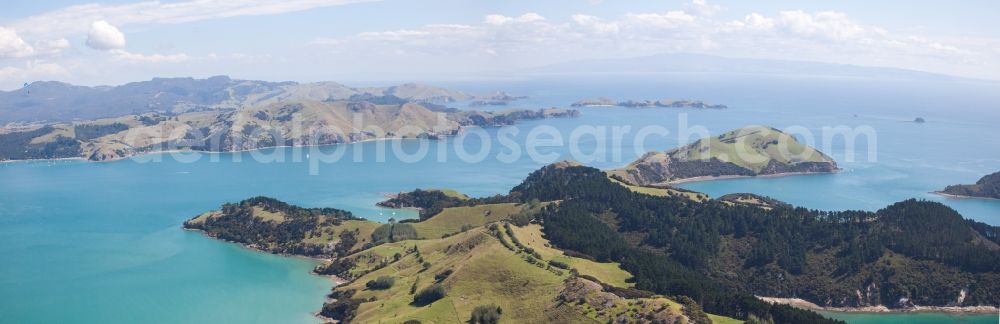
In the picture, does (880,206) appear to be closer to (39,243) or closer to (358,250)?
(358,250)

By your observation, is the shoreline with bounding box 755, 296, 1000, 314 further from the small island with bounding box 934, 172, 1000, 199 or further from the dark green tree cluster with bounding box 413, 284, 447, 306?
the small island with bounding box 934, 172, 1000, 199

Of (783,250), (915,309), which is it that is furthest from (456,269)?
(915,309)

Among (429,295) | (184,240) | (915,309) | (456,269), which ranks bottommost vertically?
(915,309)

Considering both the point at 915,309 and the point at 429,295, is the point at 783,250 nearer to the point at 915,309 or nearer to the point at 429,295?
the point at 915,309

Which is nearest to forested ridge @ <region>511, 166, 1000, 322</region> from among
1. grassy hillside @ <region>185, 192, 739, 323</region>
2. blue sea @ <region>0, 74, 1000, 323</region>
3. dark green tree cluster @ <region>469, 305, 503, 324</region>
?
blue sea @ <region>0, 74, 1000, 323</region>

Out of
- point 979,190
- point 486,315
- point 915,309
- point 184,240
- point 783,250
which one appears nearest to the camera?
point 486,315

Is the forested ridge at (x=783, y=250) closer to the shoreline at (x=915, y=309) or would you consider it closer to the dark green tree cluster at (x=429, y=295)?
the shoreline at (x=915, y=309)

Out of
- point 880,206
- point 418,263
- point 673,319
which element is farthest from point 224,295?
point 880,206

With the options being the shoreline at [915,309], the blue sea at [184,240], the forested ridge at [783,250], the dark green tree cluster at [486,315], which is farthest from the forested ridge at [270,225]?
the shoreline at [915,309]
